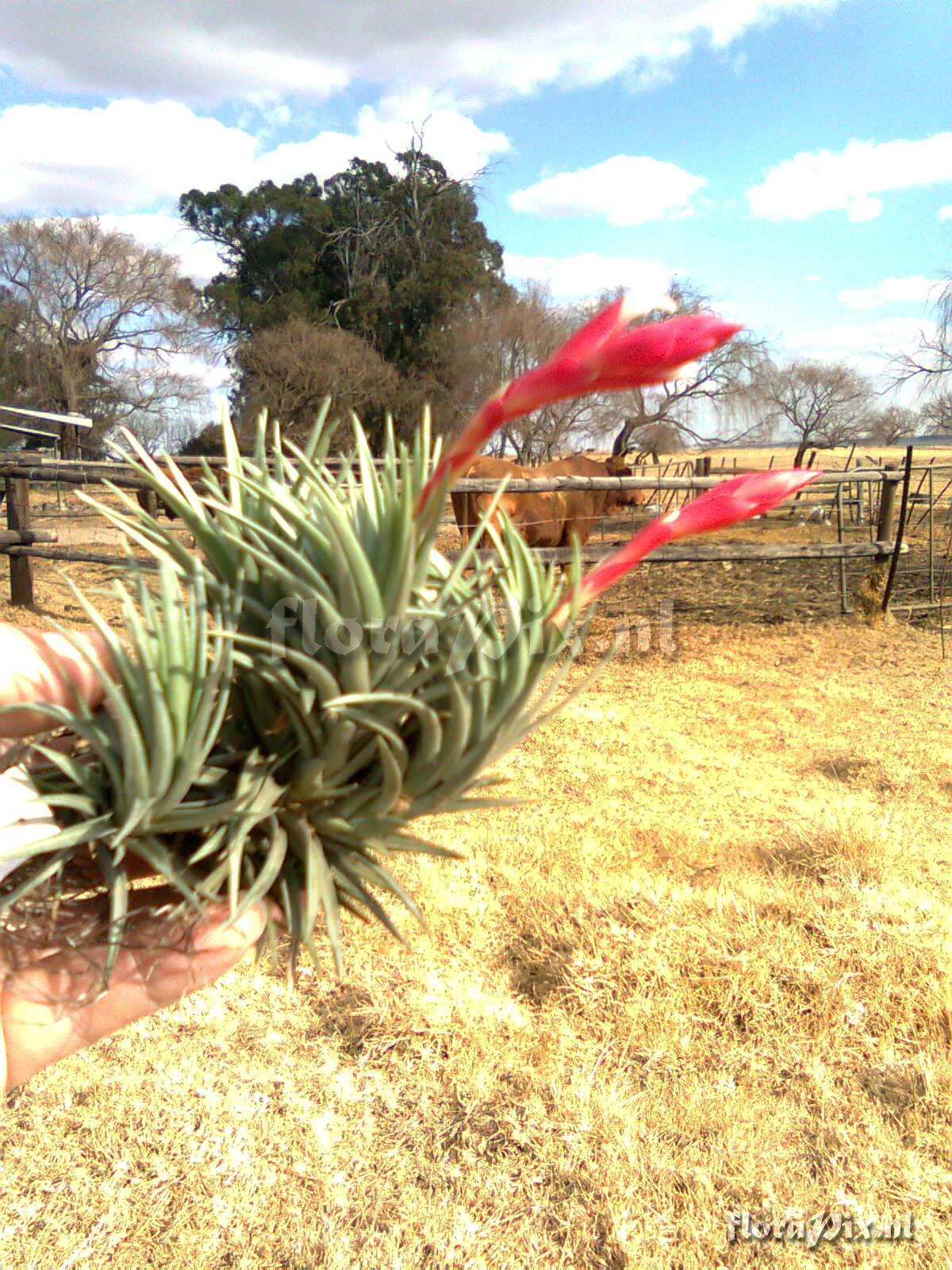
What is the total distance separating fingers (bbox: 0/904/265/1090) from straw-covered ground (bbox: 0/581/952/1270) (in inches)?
54.9

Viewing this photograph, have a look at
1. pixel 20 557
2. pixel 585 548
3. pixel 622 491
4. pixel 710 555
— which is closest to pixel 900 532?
pixel 710 555

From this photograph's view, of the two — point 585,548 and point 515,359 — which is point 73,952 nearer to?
point 585,548

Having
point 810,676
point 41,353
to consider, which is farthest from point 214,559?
point 41,353

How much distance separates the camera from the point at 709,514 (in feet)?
2.80

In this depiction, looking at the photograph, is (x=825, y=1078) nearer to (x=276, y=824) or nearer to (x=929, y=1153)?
(x=929, y=1153)

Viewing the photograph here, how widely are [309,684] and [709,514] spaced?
0.41 meters

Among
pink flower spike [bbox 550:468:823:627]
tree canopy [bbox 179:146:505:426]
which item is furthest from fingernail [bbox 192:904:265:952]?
tree canopy [bbox 179:146:505:426]

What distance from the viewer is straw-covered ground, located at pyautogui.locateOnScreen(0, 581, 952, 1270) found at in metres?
2.34

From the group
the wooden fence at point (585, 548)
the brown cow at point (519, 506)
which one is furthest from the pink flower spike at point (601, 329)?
the brown cow at point (519, 506)

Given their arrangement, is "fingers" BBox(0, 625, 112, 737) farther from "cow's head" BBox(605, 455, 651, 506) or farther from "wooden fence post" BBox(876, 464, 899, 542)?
"cow's head" BBox(605, 455, 651, 506)

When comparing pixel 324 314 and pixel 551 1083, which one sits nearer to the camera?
pixel 551 1083

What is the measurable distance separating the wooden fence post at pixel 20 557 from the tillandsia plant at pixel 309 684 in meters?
8.61

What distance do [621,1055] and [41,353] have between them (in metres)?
26.1

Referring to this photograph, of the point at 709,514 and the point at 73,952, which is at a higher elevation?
the point at 709,514
